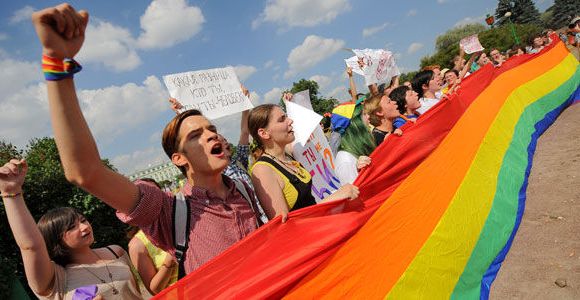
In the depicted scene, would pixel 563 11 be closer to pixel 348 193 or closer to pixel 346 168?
pixel 346 168

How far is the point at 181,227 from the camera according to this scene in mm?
1580

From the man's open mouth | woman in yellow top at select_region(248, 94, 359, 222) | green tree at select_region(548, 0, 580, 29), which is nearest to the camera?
the man's open mouth

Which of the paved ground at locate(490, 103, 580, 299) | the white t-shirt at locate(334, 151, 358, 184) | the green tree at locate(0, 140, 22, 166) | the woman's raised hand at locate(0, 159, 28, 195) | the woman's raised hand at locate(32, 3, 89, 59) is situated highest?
the green tree at locate(0, 140, 22, 166)

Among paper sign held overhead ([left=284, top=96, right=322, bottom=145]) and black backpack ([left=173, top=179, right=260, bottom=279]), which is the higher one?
paper sign held overhead ([left=284, top=96, right=322, bottom=145])

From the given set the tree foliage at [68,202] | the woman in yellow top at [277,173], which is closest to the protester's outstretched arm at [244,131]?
the woman in yellow top at [277,173]

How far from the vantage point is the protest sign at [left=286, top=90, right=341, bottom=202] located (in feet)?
12.4

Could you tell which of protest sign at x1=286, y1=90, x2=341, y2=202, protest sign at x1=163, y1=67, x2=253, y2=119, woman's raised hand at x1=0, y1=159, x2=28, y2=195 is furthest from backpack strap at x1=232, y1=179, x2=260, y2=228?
protest sign at x1=286, y1=90, x2=341, y2=202

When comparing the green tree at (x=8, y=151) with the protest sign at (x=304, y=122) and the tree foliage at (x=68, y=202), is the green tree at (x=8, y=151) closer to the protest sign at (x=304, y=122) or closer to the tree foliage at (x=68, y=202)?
the tree foliage at (x=68, y=202)

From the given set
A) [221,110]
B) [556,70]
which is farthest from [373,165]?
[556,70]

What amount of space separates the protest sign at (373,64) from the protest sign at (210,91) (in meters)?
3.20

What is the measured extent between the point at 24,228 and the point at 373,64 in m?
5.78

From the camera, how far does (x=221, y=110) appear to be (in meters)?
3.44

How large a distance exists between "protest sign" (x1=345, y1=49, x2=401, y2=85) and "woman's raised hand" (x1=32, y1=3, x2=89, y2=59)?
559cm

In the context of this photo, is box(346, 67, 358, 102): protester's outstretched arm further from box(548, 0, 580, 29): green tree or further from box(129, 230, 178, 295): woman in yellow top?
box(548, 0, 580, 29): green tree
